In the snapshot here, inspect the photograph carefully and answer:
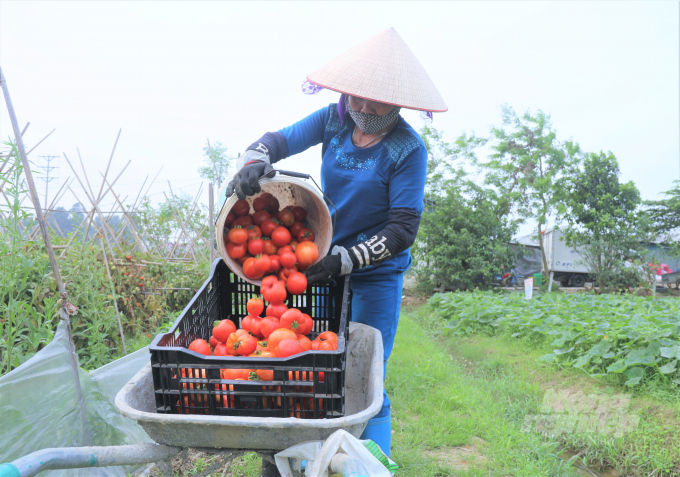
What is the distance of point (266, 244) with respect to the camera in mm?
2160

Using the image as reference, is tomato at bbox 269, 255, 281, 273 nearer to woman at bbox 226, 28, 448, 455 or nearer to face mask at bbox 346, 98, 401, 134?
woman at bbox 226, 28, 448, 455

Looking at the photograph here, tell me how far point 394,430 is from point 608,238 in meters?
12.1

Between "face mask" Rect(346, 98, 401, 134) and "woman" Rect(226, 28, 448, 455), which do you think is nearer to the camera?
"woman" Rect(226, 28, 448, 455)

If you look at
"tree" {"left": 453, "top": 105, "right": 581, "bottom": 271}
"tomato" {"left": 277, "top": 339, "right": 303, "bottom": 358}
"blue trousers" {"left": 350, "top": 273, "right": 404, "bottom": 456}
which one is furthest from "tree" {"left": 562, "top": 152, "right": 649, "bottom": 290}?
"tomato" {"left": 277, "top": 339, "right": 303, "bottom": 358}

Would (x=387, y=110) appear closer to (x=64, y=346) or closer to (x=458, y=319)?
(x=64, y=346)

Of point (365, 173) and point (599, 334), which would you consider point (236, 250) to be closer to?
point (365, 173)

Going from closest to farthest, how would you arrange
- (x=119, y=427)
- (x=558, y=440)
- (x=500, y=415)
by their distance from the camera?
1. (x=119, y=427)
2. (x=558, y=440)
3. (x=500, y=415)

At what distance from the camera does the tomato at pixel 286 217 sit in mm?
2309

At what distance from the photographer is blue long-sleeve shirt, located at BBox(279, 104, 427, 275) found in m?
2.25

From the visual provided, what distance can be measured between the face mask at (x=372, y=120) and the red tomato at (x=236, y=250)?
2.67 ft

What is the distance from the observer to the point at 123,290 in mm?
4527

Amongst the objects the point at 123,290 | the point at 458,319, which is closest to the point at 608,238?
the point at 458,319

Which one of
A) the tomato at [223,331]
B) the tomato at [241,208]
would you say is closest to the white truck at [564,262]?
the tomato at [241,208]

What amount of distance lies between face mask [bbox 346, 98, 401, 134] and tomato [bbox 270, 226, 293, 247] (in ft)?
2.09
